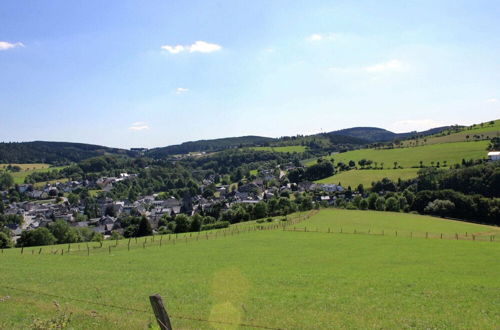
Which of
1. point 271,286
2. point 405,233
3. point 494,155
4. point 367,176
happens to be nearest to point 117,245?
point 271,286

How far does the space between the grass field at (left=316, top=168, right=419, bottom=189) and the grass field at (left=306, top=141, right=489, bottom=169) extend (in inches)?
446

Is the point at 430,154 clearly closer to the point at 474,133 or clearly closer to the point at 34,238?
the point at 474,133

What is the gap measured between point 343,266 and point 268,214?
65.9m

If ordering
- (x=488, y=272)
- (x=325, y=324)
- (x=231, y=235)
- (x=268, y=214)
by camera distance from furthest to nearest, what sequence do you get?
(x=268, y=214)
(x=231, y=235)
(x=488, y=272)
(x=325, y=324)

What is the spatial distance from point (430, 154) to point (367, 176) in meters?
38.0

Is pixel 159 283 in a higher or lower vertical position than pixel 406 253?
higher

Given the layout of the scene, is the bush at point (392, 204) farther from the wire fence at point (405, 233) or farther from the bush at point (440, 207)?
the wire fence at point (405, 233)


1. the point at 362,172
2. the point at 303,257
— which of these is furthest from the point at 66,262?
the point at 362,172

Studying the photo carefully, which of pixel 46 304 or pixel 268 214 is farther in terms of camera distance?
pixel 268 214

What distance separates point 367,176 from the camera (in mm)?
148375

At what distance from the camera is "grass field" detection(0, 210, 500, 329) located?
1692 centimetres

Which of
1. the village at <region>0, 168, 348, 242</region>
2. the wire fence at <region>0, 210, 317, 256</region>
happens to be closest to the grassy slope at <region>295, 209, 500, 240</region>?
the wire fence at <region>0, 210, 317, 256</region>

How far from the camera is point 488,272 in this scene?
31031mm

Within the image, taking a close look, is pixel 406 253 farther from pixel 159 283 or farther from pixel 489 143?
pixel 489 143
